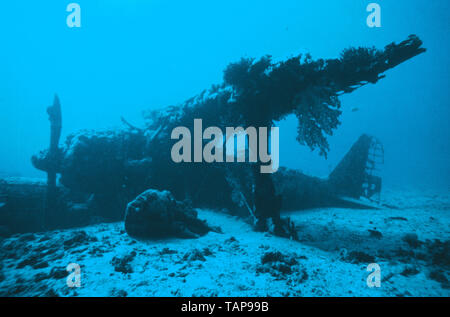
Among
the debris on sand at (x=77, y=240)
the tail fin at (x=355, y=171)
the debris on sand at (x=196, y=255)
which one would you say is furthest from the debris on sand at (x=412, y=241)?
the debris on sand at (x=77, y=240)

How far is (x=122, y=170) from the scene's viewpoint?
9797mm

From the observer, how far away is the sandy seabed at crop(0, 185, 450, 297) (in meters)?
3.48

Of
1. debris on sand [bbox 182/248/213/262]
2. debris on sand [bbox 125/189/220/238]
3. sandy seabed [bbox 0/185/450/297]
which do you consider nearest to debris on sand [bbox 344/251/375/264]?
sandy seabed [bbox 0/185/450/297]

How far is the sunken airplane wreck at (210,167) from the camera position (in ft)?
20.0

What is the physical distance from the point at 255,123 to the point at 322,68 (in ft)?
8.94

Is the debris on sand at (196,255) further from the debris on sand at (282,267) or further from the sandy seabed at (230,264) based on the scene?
the debris on sand at (282,267)

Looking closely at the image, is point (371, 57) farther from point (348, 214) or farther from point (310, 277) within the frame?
point (348, 214)

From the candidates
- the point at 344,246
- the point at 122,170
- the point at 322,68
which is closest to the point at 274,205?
the point at 344,246

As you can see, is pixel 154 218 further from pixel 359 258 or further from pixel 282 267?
pixel 359 258

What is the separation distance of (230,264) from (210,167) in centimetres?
675

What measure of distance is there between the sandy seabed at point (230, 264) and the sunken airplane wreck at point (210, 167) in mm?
1099

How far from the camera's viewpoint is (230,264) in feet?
14.7

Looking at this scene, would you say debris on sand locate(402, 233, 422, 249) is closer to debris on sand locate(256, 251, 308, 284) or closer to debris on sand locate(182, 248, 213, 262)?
debris on sand locate(256, 251, 308, 284)

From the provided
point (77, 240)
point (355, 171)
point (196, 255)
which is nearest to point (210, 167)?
point (196, 255)
